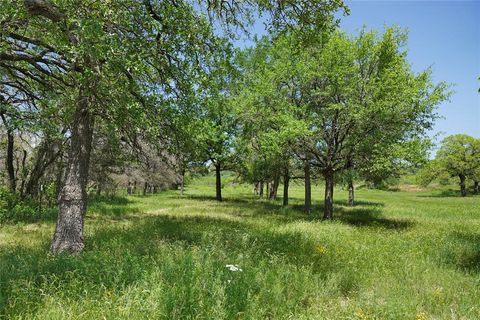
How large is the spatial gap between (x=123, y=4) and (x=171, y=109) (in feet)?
9.62

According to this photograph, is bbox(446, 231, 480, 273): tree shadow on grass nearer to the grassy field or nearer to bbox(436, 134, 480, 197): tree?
the grassy field

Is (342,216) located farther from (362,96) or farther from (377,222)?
(362,96)

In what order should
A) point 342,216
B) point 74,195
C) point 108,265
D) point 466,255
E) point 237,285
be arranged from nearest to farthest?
point 237,285, point 108,265, point 74,195, point 466,255, point 342,216

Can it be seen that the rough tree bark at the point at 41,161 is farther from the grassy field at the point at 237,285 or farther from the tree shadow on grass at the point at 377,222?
the tree shadow on grass at the point at 377,222

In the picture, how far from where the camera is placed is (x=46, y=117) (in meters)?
11.5

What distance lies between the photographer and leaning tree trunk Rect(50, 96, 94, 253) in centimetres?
829

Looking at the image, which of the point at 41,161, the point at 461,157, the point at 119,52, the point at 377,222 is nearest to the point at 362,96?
the point at 377,222

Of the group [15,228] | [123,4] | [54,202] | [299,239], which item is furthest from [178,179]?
[123,4]

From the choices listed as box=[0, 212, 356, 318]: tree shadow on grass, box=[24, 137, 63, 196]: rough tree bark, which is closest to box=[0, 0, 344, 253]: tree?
box=[0, 212, 356, 318]: tree shadow on grass

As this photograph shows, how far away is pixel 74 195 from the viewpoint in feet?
27.5

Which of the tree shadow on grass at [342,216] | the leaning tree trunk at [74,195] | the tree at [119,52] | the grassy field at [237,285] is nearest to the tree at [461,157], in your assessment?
the tree shadow on grass at [342,216]

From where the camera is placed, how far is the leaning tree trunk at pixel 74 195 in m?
8.29

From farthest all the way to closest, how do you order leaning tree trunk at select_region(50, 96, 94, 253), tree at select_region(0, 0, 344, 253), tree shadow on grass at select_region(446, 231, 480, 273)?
tree shadow on grass at select_region(446, 231, 480, 273) → leaning tree trunk at select_region(50, 96, 94, 253) → tree at select_region(0, 0, 344, 253)

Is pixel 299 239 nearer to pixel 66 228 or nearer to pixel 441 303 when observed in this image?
pixel 441 303
